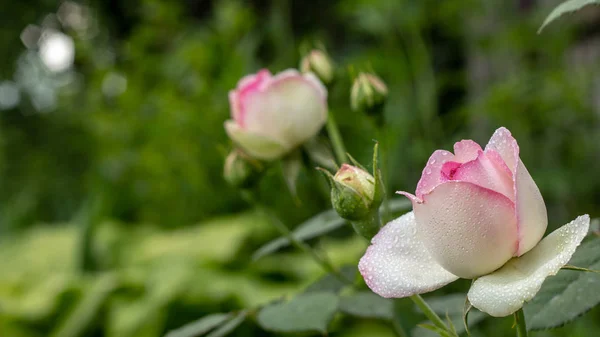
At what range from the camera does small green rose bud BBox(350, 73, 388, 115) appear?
16.2 inches

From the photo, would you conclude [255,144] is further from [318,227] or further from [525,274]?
[525,274]

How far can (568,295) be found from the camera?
10.3 inches

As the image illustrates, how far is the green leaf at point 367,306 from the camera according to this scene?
348 millimetres

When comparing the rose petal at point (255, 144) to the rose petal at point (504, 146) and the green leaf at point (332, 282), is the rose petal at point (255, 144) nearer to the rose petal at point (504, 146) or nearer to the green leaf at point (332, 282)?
the green leaf at point (332, 282)

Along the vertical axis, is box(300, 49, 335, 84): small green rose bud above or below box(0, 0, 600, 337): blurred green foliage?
below

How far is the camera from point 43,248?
163 centimetres

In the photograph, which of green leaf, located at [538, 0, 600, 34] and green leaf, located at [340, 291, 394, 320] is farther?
green leaf, located at [340, 291, 394, 320]

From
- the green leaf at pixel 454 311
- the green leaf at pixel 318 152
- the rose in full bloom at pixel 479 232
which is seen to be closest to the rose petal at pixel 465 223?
the rose in full bloom at pixel 479 232

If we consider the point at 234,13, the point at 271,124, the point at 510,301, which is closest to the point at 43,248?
the point at 234,13

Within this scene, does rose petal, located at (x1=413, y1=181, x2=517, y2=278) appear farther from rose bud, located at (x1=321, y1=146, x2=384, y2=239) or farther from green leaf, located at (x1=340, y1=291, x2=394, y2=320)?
green leaf, located at (x1=340, y1=291, x2=394, y2=320)

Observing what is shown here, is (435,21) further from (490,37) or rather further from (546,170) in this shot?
(546,170)

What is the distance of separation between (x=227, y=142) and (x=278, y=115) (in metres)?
1.04

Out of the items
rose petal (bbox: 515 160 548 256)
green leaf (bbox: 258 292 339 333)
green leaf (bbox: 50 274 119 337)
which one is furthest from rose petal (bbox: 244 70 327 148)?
green leaf (bbox: 50 274 119 337)

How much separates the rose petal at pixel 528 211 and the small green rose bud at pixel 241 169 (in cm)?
24
